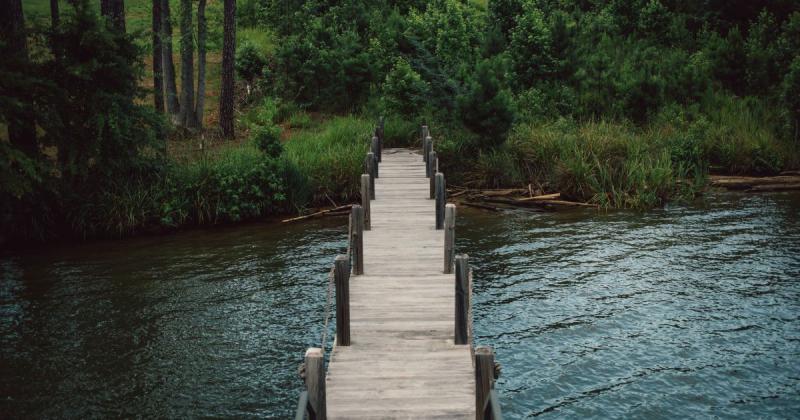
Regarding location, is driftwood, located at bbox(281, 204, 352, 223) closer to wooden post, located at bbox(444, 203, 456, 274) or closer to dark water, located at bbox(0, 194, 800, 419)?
dark water, located at bbox(0, 194, 800, 419)

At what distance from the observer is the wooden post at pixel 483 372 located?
7.67 meters

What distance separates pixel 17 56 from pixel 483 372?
18059 mm

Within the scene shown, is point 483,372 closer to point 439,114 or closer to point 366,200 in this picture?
point 366,200

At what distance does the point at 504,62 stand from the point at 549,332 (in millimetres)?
15249

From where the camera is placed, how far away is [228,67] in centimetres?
2941

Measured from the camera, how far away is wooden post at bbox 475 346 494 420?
302 inches

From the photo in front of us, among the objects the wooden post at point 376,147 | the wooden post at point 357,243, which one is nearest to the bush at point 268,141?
the wooden post at point 376,147

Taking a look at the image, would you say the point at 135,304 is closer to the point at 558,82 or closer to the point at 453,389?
the point at 453,389

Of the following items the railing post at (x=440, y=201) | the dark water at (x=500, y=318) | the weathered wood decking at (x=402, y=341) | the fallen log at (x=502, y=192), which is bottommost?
the dark water at (x=500, y=318)

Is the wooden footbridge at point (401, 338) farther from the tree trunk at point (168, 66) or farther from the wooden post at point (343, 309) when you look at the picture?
the tree trunk at point (168, 66)

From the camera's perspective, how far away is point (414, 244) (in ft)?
52.9

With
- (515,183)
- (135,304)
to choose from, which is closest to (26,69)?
(135,304)

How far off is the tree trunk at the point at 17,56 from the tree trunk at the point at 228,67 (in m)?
7.89

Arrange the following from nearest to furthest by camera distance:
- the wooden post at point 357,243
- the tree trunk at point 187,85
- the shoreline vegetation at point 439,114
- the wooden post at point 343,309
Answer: the wooden post at point 343,309, the wooden post at point 357,243, the shoreline vegetation at point 439,114, the tree trunk at point 187,85
